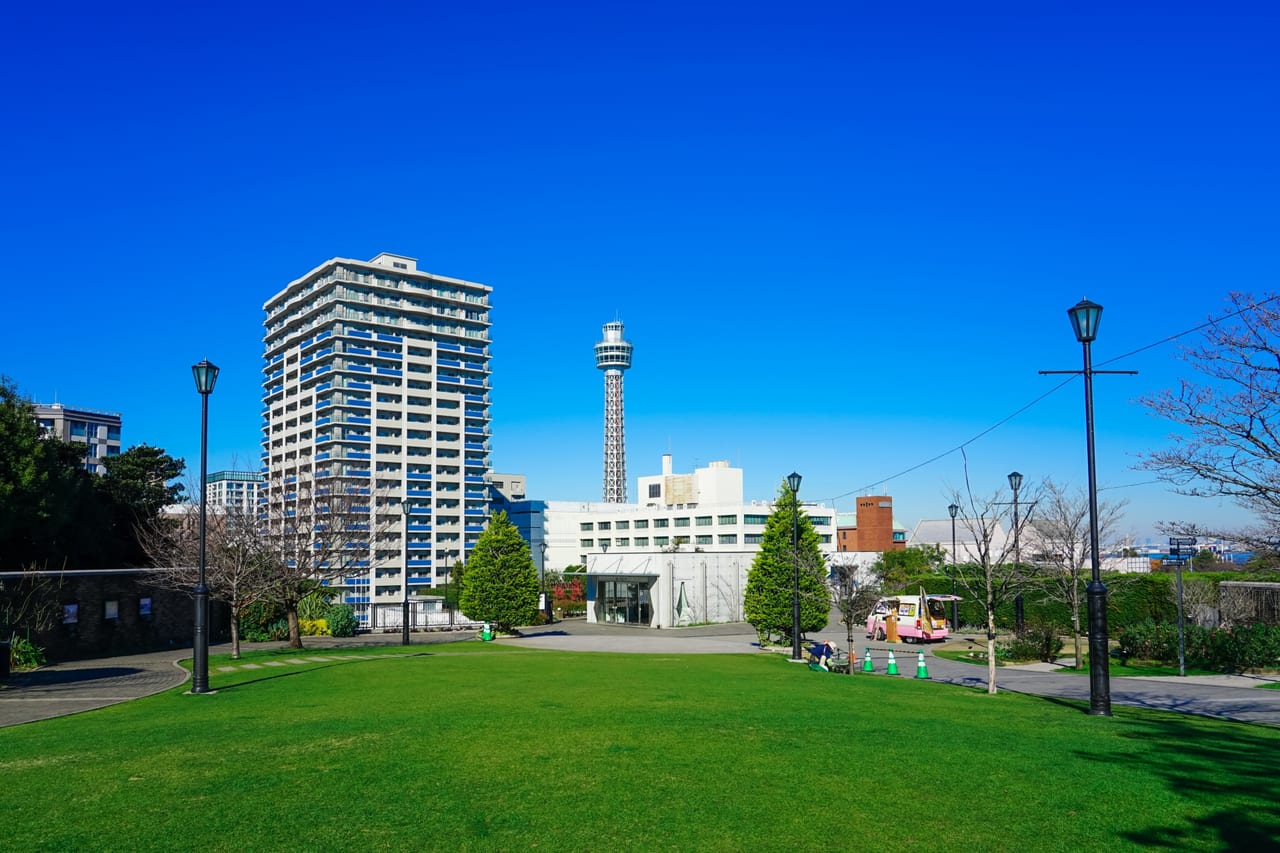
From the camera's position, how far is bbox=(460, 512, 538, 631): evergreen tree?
137 ft

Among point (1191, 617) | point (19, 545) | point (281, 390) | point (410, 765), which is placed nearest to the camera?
point (410, 765)

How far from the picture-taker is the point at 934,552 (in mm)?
68812

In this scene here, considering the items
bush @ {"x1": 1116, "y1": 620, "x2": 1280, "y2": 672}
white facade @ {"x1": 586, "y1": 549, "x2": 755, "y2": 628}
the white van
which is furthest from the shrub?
bush @ {"x1": 1116, "y1": 620, "x2": 1280, "y2": 672}

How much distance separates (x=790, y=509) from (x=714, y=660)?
35.3 feet

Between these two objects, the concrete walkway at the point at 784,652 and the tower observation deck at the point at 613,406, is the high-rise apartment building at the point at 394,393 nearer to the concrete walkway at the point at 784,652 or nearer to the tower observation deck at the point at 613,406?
the tower observation deck at the point at 613,406

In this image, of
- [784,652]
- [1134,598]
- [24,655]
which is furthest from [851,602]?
[24,655]

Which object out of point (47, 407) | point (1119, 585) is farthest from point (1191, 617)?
point (47, 407)

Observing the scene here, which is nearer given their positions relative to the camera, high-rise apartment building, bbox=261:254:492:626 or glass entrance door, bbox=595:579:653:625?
glass entrance door, bbox=595:579:653:625

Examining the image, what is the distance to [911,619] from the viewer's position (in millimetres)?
38781

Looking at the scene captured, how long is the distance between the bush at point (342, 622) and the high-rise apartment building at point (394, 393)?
64.3m

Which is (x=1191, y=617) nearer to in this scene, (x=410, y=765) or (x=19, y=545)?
(x=410, y=765)

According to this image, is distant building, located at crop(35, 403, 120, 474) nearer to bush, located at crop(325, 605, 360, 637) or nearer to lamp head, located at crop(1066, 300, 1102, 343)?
bush, located at crop(325, 605, 360, 637)

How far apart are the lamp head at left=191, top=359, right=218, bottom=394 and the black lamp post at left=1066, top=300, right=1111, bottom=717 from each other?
1619 centimetres

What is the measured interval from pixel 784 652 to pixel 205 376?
71.6 ft
